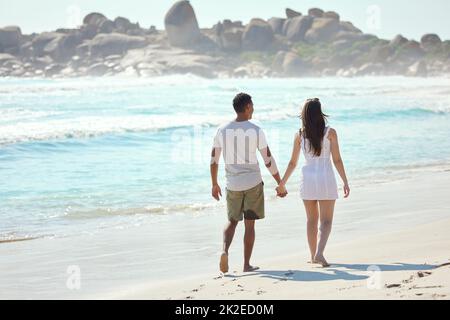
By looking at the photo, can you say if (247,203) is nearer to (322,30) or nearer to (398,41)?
(398,41)

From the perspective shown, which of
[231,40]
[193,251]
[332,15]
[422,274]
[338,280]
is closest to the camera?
[422,274]

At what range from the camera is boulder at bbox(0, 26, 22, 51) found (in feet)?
494

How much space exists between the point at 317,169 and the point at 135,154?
37.6 ft

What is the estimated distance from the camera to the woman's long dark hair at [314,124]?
6254mm

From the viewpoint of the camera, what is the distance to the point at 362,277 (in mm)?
5680

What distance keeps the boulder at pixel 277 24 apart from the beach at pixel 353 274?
15902cm

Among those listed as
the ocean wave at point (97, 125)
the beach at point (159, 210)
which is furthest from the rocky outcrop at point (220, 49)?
the beach at point (159, 210)

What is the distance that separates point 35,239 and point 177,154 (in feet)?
29.2

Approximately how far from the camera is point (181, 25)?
6073 inches

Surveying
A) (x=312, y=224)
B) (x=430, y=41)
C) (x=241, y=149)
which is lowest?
(x=312, y=224)

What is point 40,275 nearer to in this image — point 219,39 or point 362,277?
point 362,277

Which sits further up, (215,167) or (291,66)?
(291,66)

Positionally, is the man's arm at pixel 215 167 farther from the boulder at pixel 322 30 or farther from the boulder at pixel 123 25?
the boulder at pixel 123 25

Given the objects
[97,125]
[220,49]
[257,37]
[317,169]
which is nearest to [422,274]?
[317,169]
